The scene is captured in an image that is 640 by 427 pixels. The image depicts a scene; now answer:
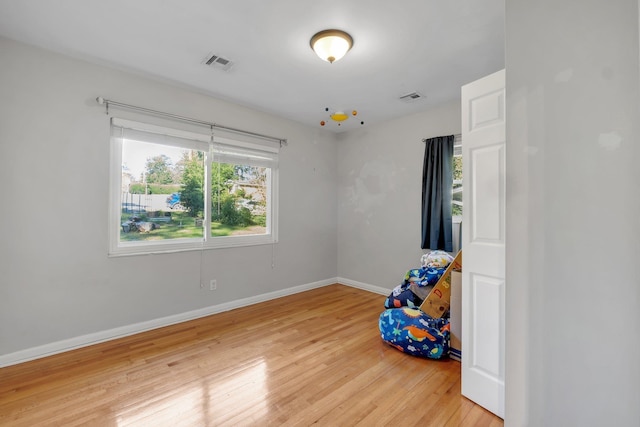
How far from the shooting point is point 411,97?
131 inches

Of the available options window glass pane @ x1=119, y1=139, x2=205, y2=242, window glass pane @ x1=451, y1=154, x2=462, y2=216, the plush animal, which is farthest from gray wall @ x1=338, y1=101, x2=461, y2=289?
window glass pane @ x1=119, y1=139, x2=205, y2=242

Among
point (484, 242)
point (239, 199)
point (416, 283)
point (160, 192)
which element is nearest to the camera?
point (484, 242)

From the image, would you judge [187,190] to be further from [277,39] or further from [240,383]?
[240,383]

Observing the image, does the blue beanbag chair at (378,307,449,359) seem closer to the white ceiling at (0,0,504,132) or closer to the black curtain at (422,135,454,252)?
the black curtain at (422,135,454,252)

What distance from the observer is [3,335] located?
2.23 m

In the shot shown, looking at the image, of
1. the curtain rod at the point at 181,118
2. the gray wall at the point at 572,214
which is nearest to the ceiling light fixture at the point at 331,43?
the gray wall at the point at 572,214

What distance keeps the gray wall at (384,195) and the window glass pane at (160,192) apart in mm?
2350

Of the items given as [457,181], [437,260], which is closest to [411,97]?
[457,181]

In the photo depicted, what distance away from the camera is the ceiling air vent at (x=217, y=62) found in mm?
2521

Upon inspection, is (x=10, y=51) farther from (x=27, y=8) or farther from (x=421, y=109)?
(x=421, y=109)

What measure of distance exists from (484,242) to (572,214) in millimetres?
732

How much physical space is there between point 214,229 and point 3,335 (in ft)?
6.27

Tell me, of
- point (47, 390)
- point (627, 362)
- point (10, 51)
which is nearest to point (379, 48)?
point (627, 362)

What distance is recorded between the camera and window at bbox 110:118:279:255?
287 cm
